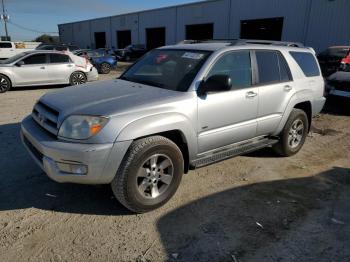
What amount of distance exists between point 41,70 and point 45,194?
897 cm

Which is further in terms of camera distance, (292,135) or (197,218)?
(292,135)

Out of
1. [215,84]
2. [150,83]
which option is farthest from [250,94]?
[150,83]

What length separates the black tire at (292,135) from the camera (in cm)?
521

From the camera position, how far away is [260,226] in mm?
3443

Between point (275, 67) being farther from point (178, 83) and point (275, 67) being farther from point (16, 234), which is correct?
point (16, 234)

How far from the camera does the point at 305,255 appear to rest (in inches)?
118

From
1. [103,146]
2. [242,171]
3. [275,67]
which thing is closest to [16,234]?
[103,146]

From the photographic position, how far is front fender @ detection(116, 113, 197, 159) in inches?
129

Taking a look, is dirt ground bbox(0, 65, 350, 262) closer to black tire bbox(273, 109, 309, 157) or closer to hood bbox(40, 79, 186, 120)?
black tire bbox(273, 109, 309, 157)

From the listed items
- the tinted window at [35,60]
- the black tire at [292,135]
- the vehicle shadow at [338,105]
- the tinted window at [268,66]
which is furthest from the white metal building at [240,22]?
the tinted window at [268,66]

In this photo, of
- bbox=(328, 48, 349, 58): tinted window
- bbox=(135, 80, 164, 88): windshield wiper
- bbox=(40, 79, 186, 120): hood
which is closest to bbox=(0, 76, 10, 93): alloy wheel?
bbox=(40, 79, 186, 120): hood

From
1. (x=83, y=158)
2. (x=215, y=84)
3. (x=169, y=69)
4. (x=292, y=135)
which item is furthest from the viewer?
(x=292, y=135)

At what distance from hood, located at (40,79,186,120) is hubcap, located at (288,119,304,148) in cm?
244

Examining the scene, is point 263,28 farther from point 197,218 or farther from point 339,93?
point 197,218
